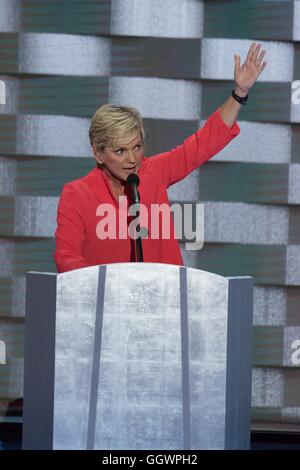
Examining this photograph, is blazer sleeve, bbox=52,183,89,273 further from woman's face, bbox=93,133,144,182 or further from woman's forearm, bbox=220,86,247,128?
woman's forearm, bbox=220,86,247,128

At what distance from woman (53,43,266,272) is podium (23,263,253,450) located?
425 mm

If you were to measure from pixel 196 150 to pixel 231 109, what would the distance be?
0.49 feet

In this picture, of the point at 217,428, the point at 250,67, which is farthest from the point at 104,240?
the point at 217,428

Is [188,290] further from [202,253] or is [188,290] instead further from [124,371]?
[202,253]

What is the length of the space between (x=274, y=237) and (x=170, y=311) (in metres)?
1.18

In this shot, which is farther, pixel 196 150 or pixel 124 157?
pixel 196 150

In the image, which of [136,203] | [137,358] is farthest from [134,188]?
[137,358]

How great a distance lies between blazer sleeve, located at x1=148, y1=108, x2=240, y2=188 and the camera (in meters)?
2.29

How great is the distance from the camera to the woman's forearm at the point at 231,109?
2234 millimetres

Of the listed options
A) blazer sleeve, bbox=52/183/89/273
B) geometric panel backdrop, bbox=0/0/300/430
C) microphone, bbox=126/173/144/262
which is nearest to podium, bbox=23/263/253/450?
microphone, bbox=126/173/144/262

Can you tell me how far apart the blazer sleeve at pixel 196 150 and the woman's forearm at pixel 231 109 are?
0.01 m

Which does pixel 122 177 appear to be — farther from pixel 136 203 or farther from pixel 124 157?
pixel 136 203

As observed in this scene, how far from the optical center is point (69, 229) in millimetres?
2203

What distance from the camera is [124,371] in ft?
Result: 5.51
